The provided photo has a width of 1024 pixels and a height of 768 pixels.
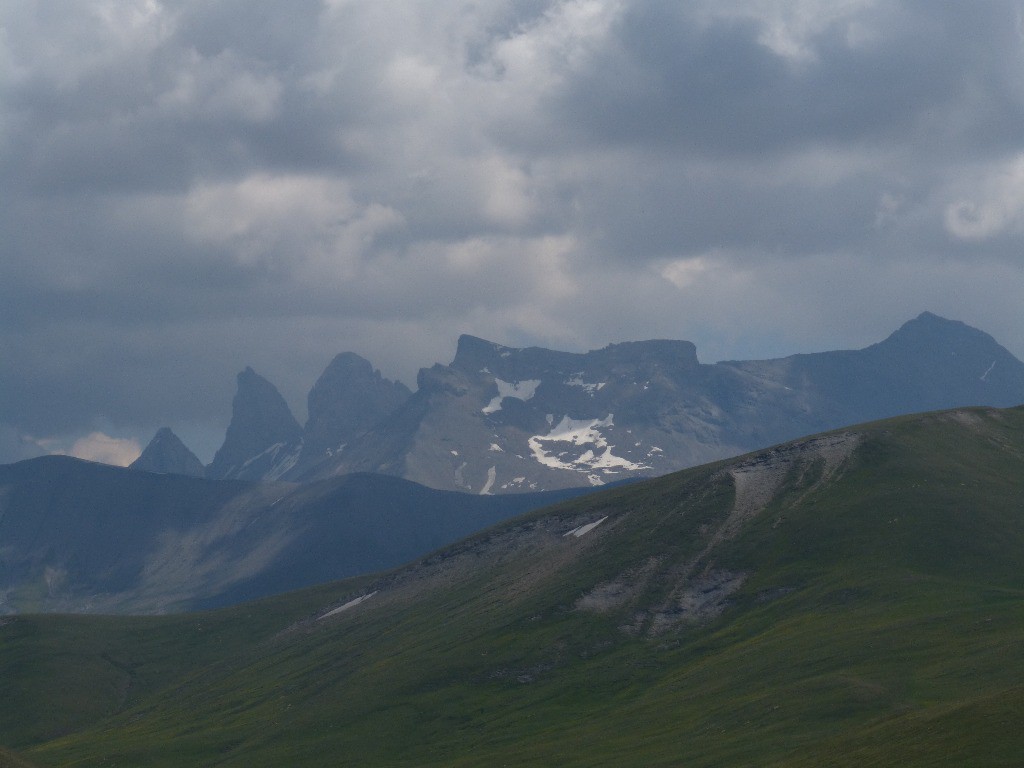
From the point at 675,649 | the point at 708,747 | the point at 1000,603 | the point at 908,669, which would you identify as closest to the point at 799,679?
the point at 908,669

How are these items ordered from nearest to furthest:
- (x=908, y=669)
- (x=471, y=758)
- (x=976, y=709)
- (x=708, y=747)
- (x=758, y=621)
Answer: (x=976, y=709) < (x=708, y=747) < (x=908, y=669) < (x=471, y=758) < (x=758, y=621)

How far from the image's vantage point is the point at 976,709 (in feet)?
335

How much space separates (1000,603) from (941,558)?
29127mm

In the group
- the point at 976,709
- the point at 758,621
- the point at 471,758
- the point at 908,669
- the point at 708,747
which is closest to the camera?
the point at 976,709

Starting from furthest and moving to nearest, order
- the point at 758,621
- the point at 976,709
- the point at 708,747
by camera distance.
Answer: the point at 758,621
the point at 708,747
the point at 976,709

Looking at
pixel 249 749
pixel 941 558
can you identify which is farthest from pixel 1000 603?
pixel 249 749

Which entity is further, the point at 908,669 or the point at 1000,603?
the point at 1000,603

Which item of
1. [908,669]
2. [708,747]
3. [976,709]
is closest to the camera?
[976,709]

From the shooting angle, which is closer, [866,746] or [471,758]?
[866,746]

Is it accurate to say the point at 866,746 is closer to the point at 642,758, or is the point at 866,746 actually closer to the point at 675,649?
the point at 642,758

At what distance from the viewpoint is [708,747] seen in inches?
5182

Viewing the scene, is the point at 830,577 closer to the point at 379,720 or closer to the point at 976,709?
the point at 379,720

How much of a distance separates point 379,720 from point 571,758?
5523 cm

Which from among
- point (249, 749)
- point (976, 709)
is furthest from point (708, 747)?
point (249, 749)
